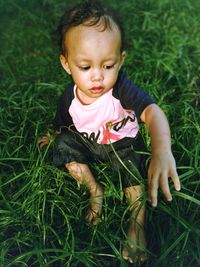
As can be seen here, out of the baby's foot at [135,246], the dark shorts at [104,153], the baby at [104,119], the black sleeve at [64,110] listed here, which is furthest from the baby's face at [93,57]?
the baby's foot at [135,246]

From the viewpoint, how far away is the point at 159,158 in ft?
5.76

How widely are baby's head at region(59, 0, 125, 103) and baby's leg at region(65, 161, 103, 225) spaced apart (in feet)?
1.17

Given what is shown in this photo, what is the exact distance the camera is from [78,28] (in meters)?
1.93

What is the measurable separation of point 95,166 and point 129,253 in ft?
1.63

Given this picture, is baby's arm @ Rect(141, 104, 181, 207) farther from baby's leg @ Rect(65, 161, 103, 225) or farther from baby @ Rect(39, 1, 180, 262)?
baby's leg @ Rect(65, 161, 103, 225)

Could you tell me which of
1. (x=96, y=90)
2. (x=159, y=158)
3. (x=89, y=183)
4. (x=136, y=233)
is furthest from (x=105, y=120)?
(x=136, y=233)

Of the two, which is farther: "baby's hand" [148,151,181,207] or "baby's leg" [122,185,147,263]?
"baby's leg" [122,185,147,263]

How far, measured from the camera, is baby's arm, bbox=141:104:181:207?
1.70 m

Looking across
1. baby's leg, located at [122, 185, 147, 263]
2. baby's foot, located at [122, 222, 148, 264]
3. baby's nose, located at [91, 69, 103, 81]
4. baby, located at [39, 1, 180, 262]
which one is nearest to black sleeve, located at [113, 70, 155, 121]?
baby, located at [39, 1, 180, 262]

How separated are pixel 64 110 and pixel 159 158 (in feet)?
2.15

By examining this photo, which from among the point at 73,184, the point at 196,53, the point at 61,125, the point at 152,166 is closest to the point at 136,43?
the point at 196,53

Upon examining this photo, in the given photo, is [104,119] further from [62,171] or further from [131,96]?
[62,171]

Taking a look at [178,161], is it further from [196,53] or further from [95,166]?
[196,53]

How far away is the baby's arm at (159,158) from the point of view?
1.70 meters
